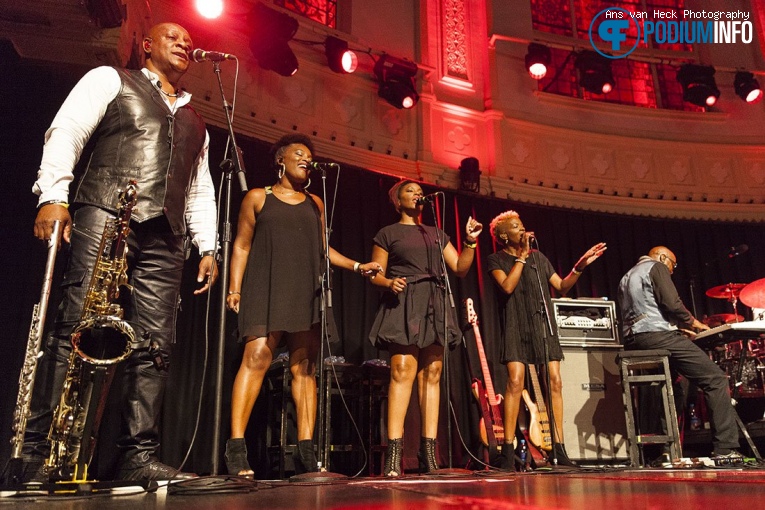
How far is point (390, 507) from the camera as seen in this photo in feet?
4.47

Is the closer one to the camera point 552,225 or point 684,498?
point 684,498

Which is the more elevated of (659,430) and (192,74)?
(192,74)

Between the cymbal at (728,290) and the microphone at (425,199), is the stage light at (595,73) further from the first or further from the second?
the microphone at (425,199)

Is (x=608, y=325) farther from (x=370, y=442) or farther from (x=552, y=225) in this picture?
(x=552, y=225)

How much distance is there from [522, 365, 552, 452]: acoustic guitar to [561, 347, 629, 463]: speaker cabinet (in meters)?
0.25

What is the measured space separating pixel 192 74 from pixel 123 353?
4314 millimetres

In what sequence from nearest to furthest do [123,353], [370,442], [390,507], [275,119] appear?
[390,507], [123,353], [370,442], [275,119]

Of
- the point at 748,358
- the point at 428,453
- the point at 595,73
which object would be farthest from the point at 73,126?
the point at 595,73

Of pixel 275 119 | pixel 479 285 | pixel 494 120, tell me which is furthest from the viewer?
pixel 494 120

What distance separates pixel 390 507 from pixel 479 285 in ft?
19.8

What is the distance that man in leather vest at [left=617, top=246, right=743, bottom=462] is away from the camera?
457 centimetres

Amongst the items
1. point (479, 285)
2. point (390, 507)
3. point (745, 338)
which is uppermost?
point (479, 285)

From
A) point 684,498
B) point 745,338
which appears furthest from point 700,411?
point 684,498

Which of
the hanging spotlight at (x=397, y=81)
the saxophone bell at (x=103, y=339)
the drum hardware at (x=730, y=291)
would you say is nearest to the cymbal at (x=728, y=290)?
the drum hardware at (x=730, y=291)
